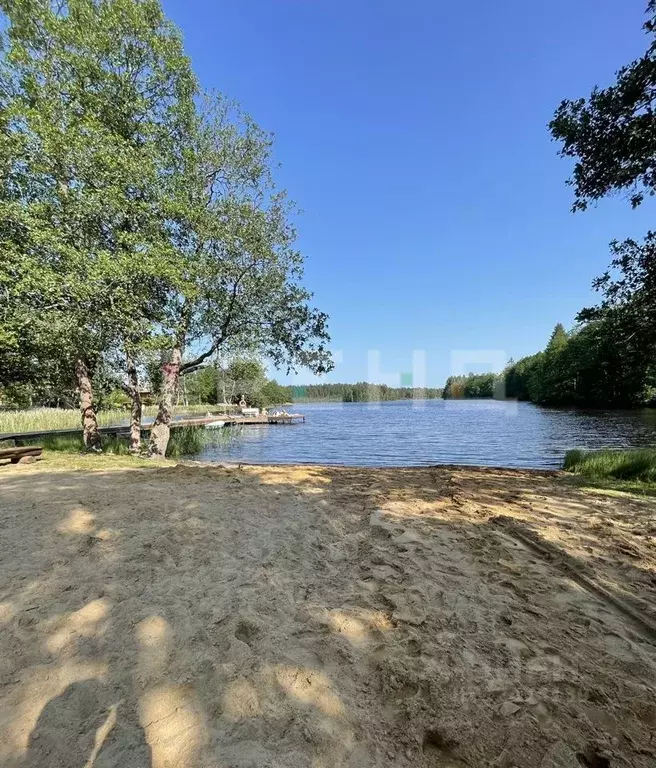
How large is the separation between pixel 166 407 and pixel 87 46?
32.9ft

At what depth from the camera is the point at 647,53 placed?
6047 mm

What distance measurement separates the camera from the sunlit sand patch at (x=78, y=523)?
4.15m

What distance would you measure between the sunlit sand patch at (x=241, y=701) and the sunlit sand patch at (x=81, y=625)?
1.04 meters

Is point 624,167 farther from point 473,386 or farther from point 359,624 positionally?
point 473,386

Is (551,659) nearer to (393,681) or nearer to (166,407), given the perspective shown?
(393,681)

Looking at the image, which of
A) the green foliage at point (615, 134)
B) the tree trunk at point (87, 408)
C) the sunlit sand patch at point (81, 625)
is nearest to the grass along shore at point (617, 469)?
the green foliage at point (615, 134)

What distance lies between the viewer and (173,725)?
1.87m

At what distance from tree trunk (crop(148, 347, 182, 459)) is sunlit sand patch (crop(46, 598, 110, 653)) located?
33.1 ft

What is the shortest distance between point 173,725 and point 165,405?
37.4 feet

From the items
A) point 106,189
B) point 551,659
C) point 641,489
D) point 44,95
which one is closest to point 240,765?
point 551,659

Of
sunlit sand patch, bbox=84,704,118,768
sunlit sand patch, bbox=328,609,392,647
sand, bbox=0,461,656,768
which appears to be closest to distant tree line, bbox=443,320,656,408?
sand, bbox=0,461,656,768

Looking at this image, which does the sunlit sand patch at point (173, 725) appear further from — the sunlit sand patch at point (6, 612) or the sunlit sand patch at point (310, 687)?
the sunlit sand patch at point (6, 612)

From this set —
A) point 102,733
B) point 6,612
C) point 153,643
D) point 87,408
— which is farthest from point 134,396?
point 102,733

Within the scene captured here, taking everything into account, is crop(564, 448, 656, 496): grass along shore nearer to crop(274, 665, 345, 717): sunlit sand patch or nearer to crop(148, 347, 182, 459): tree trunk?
crop(274, 665, 345, 717): sunlit sand patch
